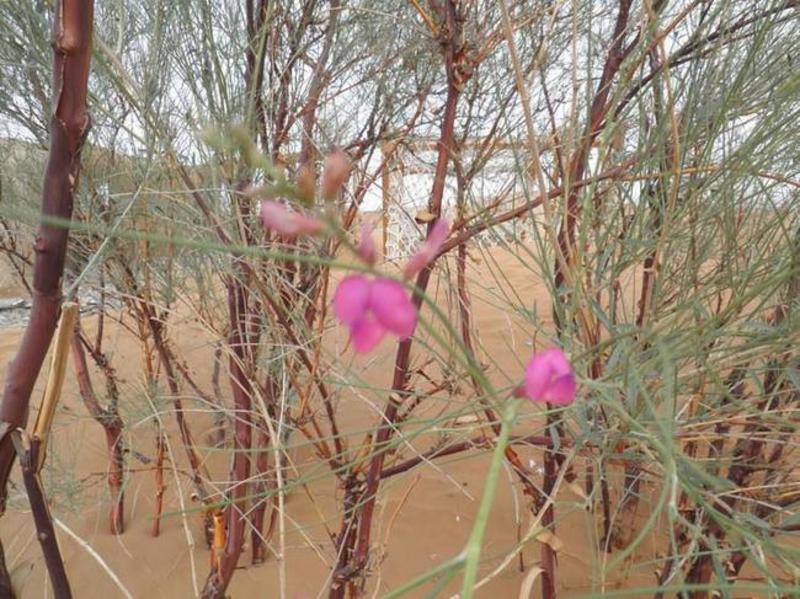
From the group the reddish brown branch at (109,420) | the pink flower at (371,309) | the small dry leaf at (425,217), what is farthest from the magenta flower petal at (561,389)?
the reddish brown branch at (109,420)

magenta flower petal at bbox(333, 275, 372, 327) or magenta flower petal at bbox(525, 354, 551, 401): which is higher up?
magenta flower petal at bbox(333, 275, 372, 327)

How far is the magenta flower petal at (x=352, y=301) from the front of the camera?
0.22 meters

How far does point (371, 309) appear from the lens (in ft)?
0.74

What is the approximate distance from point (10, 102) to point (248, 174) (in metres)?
0.96

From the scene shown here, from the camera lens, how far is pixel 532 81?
206 centimetres

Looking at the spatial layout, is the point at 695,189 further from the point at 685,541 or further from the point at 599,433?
the point at 685,541

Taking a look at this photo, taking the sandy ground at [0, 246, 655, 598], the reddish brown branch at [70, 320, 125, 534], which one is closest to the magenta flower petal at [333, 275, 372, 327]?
the sandy ground at [0, 246, 655, 598]

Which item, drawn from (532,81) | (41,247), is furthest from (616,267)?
(532,81)

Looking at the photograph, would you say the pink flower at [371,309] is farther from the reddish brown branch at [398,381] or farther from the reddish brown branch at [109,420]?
the reddish brown branch at [109,420]

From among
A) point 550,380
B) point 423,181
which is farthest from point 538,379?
point 423,181

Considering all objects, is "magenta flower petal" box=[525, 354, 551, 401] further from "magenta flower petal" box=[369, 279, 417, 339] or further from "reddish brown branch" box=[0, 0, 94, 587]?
"reddish brown branch" box=[0, 0, 94, 587]

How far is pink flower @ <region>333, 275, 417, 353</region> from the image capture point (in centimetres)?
22

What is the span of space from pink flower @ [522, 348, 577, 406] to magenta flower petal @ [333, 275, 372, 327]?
0.36 ft

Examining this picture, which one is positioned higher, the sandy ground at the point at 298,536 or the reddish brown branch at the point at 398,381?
the reddish brown branch at the point at 398,381
